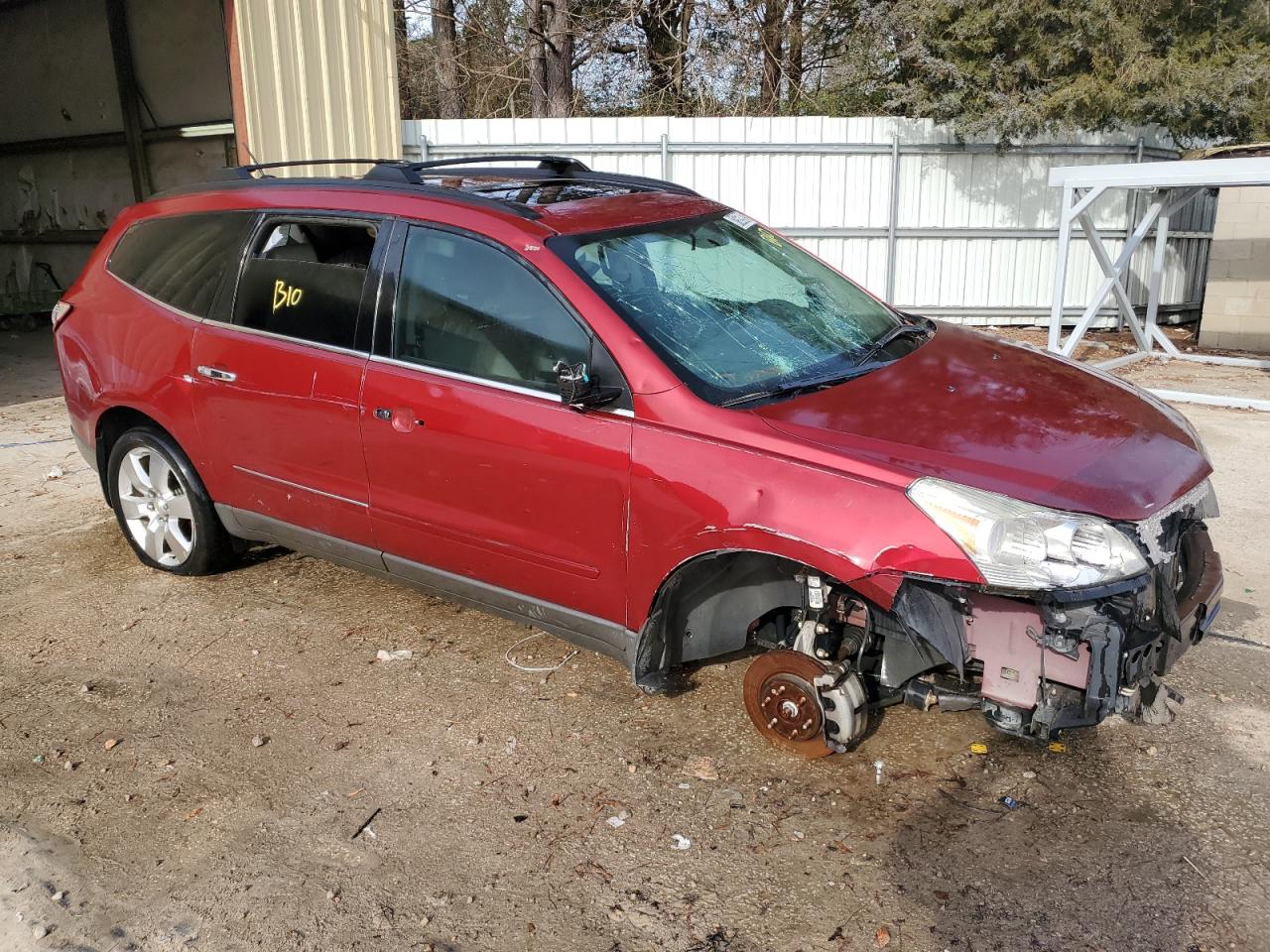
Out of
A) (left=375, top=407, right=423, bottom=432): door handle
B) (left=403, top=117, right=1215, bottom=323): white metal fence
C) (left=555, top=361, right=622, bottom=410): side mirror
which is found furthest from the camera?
(left=403, top=117, right=1215, bottom=323): white metal fence

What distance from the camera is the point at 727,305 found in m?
3.79

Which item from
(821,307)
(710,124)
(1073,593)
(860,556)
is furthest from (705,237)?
(710,124)

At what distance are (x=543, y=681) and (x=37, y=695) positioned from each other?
6.35 feet

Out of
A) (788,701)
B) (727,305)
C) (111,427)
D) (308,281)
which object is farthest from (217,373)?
(788,701)

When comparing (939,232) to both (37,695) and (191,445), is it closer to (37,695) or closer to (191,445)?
(191,445)

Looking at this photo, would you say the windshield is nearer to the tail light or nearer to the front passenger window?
the front passenger window

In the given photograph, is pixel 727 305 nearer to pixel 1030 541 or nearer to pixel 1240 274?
pixel 1030 541

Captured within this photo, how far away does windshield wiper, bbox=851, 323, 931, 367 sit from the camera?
3820mm

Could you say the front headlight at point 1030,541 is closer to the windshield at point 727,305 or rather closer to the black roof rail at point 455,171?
the windshield at point 727,305

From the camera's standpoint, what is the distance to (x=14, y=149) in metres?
15.7

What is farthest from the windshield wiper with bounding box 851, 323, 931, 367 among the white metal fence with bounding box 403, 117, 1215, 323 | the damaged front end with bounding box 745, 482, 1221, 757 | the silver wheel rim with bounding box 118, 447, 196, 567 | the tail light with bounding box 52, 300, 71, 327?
the white metal fence with bounding box 403, 117, 1215, 323

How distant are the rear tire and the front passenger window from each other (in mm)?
1549

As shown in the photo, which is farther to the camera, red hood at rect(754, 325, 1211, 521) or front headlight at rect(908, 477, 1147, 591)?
red hood at rect(754, 325, 1211, 521)

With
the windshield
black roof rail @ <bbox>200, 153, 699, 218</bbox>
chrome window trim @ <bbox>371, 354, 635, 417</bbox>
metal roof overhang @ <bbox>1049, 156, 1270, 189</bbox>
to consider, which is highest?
black roof rail @ <bbox>200, 153, 699, 218</bbox>
